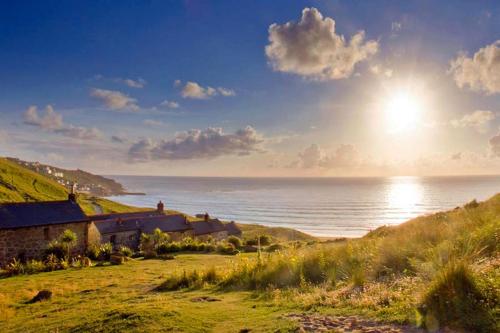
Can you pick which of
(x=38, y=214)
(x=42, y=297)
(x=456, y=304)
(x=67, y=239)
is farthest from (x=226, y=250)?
(x=456, y=304)

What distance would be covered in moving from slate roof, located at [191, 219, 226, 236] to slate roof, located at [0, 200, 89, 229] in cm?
2415

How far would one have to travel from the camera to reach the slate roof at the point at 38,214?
34438 millimetres

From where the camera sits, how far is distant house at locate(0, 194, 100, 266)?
33750mm

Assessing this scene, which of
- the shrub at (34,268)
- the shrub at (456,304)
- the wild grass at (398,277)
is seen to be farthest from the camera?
the shrub at (34,268)

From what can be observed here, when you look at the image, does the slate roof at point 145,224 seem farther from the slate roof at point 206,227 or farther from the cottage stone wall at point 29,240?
the cottage stone wall at point 29,240

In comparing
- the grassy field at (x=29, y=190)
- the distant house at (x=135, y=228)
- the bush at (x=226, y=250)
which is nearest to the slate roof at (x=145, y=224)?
the distant house at (x=135, y=228)

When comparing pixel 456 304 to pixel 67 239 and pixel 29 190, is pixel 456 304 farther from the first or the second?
pixel 29 190

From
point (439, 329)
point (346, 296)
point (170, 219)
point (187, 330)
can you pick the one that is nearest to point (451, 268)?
point (439, 329)

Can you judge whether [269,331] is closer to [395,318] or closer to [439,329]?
[395,318]

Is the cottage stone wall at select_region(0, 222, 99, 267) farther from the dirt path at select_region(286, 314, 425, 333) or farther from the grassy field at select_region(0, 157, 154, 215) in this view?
the grassy field at select_region(0, 157, 154, 215)

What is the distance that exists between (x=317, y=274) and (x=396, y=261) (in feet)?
7.78

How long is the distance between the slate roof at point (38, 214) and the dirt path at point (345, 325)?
36.0m

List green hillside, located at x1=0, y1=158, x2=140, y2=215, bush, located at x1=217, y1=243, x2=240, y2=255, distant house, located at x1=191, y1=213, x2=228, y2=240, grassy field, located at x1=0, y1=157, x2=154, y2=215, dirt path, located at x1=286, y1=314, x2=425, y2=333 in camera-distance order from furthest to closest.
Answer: green hillside, located at x1=0, y1=158, x2=140, y2=215 < grassy field, located at x1=0, y1=157, x2=154, y2=215 < distant house, located at x1=191, y1=213, x2=228, y2=240 < bush, located at x1=217, y1=243, x2=240, y2=255 < dirt path, located at x1=286, y1=314, x2=425, y2=333

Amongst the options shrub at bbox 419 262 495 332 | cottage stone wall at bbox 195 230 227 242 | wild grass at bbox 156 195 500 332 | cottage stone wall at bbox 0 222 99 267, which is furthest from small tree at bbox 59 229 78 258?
shrub at bbox 419 262 495 332
